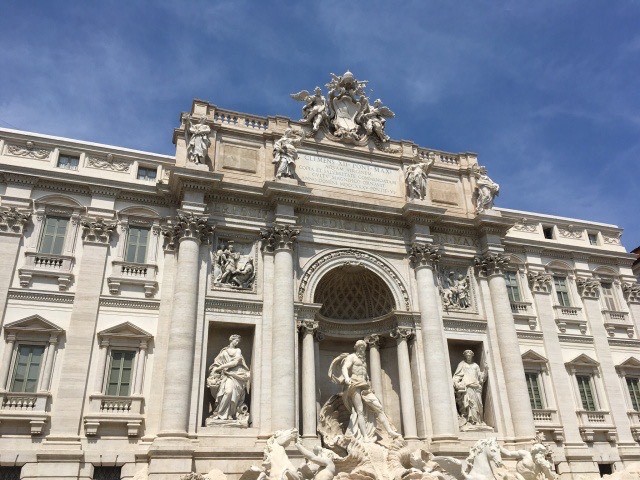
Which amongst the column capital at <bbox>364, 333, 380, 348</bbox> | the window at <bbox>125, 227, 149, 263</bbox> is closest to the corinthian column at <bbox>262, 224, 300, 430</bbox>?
the column capital at <bbox>364, 333, 380, 348</bbox>

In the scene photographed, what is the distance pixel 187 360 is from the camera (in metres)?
18.2

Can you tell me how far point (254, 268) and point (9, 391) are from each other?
8.88 m

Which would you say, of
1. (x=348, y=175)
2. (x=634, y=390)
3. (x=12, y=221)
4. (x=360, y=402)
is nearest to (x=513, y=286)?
(x=634, y=390)

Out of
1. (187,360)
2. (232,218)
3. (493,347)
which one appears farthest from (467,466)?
(232,218)

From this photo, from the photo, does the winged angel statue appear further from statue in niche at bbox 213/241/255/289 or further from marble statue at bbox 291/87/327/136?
statue in niche at bbox 213/241/255/289

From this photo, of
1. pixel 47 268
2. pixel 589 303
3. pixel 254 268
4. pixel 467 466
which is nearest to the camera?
pixel 467 466

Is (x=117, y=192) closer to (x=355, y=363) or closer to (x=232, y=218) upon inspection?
(x=232, y=218)

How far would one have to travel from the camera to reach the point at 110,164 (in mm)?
21859

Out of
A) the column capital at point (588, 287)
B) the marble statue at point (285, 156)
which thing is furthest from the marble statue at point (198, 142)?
the column capital at point (588, 287)

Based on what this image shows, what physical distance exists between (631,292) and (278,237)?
19076 mm

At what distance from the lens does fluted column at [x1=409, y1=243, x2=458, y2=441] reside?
66.8ft

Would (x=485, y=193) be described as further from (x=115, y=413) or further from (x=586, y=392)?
(x=115, y=413)

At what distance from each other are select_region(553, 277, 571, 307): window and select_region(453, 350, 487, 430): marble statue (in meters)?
6.98

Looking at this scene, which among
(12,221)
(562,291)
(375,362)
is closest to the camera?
(12,221)
